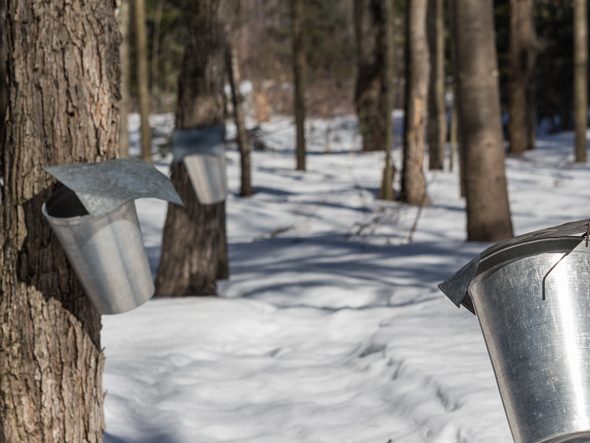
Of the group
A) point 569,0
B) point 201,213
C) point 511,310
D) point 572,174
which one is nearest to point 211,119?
point 201,213

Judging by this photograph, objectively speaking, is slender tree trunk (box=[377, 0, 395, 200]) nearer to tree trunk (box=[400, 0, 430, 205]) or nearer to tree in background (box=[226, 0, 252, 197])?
tree trunk (box=[400, 0, 430, 205])

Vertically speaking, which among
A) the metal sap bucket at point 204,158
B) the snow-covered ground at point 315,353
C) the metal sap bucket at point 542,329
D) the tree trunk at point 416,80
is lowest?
the snow-covered ground at point 315,353

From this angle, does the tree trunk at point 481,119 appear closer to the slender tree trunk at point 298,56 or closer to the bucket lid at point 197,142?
the bucket lid at point 197,142

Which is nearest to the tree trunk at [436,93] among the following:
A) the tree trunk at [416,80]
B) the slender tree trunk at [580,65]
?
the slender tree trunk at [580,65]

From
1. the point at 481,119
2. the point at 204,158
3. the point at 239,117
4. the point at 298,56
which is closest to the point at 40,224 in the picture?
the point at 204,158

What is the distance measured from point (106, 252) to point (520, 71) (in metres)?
13.7

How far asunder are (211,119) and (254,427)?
2.47 m

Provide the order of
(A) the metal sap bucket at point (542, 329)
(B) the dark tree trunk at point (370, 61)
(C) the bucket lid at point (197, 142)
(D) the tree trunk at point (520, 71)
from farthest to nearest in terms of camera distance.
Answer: (B) the dark tree trunk at point (370, 61) → (D) the tree trunk at point (520, 71) → (C) the bucket lid at point (197, 142) → (A) the metal sap bucket at point (542, 329)

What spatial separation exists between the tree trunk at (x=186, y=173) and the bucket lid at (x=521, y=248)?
10.0 ft

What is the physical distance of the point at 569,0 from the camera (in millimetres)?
18312

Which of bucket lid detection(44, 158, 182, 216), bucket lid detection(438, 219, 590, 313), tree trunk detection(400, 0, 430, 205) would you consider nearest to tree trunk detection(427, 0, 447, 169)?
tree trunk detection(400, 0, 430, 205)

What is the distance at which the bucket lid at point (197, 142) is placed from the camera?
406cm

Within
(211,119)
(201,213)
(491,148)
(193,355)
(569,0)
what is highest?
(569,0)

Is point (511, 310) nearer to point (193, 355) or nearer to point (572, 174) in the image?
point (193, 355)
